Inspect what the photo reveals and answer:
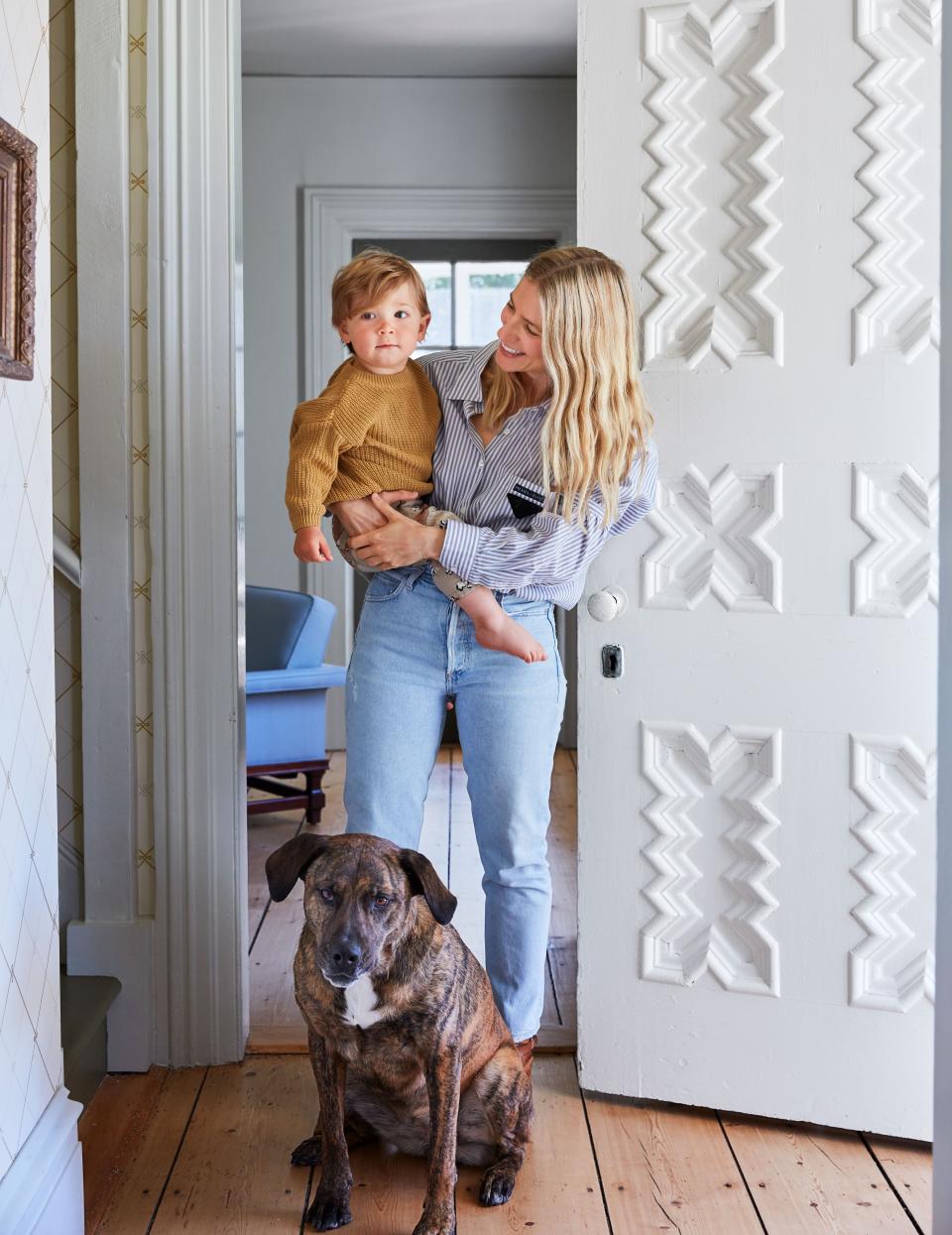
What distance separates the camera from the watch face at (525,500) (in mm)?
2162

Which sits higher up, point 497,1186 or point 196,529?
point 196,529

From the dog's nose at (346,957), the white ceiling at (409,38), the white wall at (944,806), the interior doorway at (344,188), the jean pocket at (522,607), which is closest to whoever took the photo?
the white wall at (944,806)

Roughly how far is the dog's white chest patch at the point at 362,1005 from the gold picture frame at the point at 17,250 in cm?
98

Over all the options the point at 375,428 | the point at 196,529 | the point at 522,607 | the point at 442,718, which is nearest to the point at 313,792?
the point at 196,529

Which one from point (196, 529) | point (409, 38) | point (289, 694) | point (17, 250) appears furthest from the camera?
point (409, 38)

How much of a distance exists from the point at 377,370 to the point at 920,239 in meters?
0.94

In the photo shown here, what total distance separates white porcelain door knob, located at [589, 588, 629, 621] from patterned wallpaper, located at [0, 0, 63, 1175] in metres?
0.98

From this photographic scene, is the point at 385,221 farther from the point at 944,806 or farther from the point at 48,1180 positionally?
the point at 944,806

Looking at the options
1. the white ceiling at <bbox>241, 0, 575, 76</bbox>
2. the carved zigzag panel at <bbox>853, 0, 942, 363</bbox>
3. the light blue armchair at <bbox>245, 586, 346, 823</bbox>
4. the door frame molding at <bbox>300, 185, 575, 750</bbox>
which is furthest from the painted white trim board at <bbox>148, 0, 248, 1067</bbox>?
the door frame molding at <bbox>300, 185, 575, 750</bbox>

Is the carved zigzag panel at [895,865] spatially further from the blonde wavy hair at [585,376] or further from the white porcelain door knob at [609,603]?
the blonde wavy hair at [585,376]

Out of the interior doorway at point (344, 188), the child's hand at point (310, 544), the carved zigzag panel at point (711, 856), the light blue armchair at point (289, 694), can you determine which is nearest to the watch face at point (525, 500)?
the child's hand at point (310, 544)

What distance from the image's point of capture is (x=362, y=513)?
2176 mm

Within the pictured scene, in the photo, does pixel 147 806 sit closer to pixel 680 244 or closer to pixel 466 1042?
pixel 466 1042

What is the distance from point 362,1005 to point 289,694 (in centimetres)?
284
